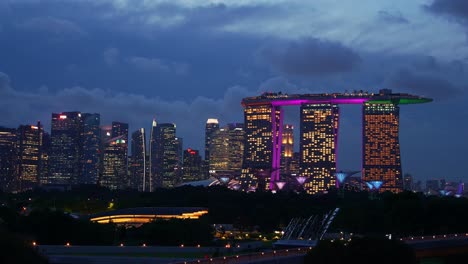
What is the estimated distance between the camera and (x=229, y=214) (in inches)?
5586

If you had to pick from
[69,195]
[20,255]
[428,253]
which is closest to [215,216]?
[69,195]

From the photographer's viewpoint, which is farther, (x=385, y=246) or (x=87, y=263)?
(x=87, y=263)

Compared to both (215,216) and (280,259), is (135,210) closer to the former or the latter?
(215,216)

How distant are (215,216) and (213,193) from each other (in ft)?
77.5

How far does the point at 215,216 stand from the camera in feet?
466

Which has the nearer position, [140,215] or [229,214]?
[140,215]

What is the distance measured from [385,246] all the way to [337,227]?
5653 centimetres

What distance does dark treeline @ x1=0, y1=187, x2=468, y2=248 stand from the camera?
301 feet

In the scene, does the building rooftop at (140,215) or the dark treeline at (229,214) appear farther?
the building rooftop at (140,215)

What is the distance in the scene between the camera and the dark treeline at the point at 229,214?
91.9m

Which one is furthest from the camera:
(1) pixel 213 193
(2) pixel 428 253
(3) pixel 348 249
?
(1) pixel 213 193

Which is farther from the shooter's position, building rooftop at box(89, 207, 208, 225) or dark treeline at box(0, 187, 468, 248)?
building rooftop at box(89, 207, 208, 225)

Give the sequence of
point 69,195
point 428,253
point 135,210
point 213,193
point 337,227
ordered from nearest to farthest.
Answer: point 428,253 → point 337,227 → point 135,210 → point 213,193 → point 69,195

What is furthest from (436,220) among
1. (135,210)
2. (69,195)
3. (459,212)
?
(69,195)
